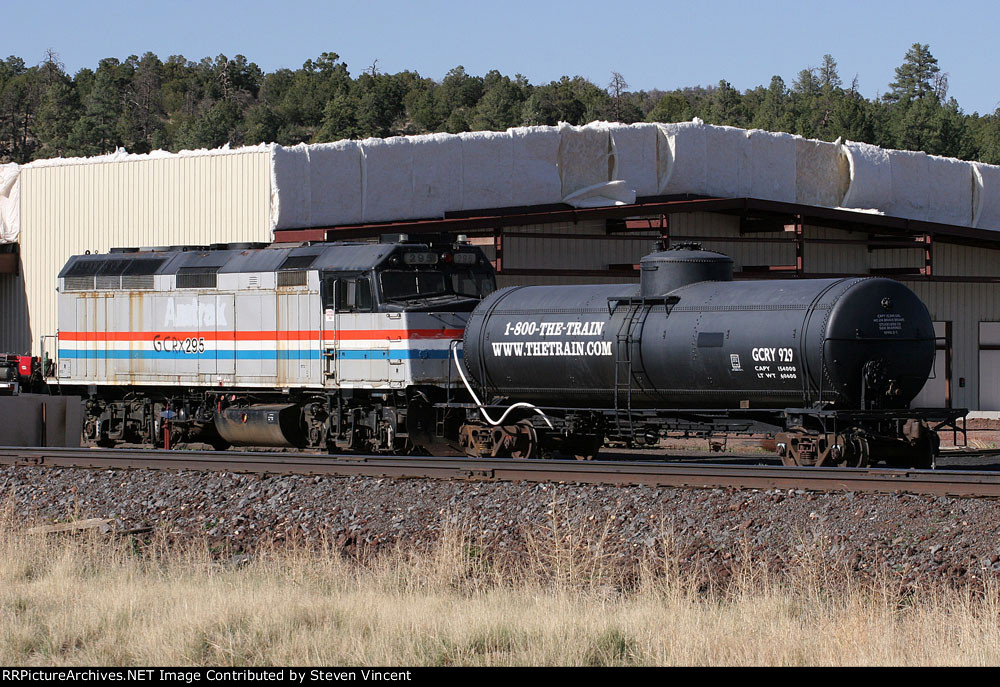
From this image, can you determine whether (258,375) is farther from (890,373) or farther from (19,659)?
(19,659)

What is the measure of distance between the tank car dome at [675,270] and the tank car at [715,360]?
0.02 metres

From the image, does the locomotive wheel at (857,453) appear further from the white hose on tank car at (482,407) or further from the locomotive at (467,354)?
the white hose on tank car at (482,407)

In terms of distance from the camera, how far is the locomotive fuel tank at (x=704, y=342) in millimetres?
16109

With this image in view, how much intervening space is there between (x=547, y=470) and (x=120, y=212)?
67.1ft

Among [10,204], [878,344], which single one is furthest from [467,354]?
[10,204]

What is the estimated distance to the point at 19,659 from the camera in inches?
345

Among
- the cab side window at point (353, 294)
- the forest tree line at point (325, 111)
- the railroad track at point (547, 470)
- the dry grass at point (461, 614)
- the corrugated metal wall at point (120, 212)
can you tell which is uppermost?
the forest tree line at point (325, 111)

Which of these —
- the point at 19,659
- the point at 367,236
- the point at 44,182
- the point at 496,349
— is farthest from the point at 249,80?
the point at 19,659

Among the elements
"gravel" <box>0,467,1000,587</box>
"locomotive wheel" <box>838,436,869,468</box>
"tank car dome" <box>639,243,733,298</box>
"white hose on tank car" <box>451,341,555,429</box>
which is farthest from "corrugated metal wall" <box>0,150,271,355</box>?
"locomotive wheel" <box>838,436,869,468</box>

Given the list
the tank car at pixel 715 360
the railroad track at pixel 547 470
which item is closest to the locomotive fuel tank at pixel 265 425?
the railroad track at pixel 547 470

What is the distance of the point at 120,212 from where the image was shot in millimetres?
32375

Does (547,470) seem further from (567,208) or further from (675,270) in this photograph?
(567,208)

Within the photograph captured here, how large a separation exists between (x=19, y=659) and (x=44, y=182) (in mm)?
27140

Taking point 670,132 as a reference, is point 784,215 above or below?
below
